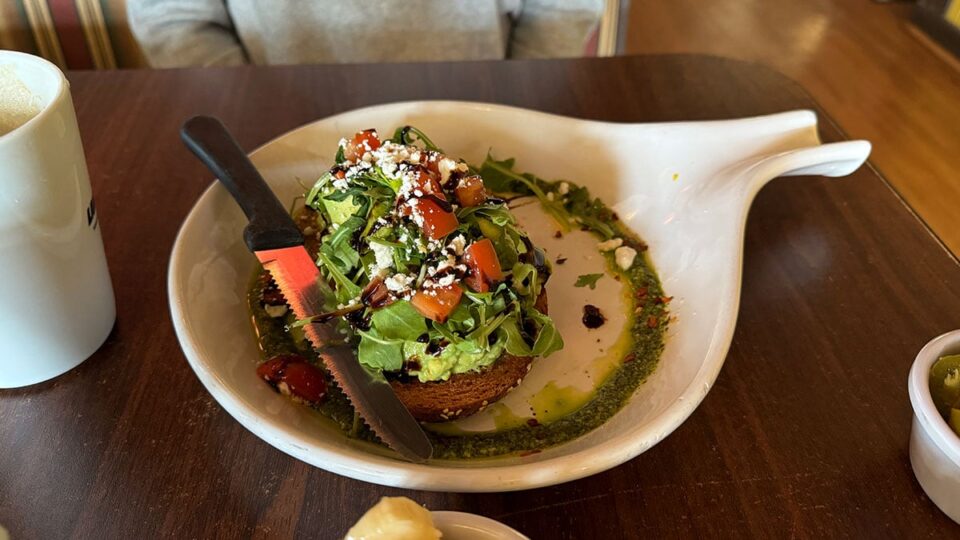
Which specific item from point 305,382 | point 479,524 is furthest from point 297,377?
point 479,524

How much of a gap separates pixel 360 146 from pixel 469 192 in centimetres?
16

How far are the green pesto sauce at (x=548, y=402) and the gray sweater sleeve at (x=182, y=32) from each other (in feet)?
2.54

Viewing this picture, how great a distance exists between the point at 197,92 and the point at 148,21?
34 centimetres

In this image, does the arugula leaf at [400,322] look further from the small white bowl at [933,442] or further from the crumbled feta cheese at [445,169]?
the small white bowl at [933,442]

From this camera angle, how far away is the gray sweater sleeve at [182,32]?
146cm

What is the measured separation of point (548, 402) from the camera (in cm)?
85

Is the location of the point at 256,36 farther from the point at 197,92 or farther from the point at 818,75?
the point at 818,75

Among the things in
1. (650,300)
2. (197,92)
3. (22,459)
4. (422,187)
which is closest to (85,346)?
(22,459)

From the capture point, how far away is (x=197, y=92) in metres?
1.26

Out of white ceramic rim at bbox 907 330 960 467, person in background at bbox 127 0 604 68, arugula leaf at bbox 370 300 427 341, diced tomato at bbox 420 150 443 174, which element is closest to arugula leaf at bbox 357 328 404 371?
arugula leaf at bbox 370 300 427 341

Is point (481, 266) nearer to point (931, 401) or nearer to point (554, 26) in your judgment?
point (931, 401)

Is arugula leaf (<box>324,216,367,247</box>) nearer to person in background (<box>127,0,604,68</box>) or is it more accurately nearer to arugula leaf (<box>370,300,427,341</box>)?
arugula leaf (<box>370,300,427,341</box>)

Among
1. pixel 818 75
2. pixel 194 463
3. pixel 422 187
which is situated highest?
pixel 422 187

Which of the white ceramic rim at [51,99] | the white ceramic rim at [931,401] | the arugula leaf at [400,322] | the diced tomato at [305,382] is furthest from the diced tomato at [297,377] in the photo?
the white ceramic rim at [931,401]
